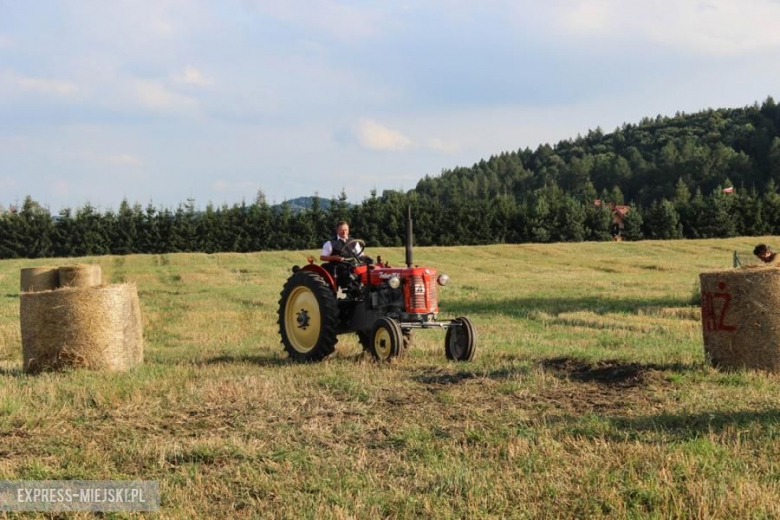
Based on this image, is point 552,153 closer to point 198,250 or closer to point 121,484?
point 198,250

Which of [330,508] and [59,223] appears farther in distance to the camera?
[59,223]

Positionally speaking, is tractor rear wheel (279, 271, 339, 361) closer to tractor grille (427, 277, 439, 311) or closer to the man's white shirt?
the man's white shirt

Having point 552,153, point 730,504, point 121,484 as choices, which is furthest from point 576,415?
point 552,153

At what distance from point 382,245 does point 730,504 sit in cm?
5337

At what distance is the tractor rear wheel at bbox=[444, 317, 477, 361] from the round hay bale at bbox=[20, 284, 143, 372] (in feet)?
12.6

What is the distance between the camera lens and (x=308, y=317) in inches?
397

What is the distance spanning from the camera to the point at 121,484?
14.8 feet

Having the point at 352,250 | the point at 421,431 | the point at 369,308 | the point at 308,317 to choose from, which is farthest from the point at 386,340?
the point at 421,431

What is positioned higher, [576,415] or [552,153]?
[552,153]

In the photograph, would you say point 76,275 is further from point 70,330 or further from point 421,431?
point 421,431

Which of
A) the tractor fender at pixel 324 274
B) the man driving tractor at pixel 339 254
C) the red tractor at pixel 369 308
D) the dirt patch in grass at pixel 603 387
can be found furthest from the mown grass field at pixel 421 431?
the man driving tractor at pixel 339 254

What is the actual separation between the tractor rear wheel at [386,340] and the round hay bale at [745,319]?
334 cm

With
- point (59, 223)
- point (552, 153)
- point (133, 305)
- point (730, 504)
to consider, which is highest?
point (552, 153)

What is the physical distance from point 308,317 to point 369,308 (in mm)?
828
